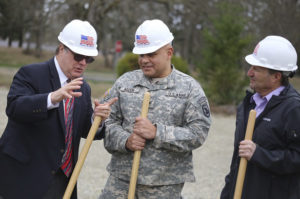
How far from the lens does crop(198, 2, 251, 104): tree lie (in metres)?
16.1

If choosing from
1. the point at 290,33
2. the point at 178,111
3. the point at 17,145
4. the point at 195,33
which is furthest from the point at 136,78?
the point at 195,33

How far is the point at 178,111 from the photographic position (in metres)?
3.18

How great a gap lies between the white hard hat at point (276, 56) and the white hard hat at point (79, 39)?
3.77 ft

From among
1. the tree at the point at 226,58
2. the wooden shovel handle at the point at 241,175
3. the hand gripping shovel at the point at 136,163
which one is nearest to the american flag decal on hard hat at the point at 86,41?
the hand gripping shovel at the point at 136,163

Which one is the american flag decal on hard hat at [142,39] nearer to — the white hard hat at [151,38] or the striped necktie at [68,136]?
the white hard hat at [151,38]

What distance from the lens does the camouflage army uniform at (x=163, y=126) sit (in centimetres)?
312

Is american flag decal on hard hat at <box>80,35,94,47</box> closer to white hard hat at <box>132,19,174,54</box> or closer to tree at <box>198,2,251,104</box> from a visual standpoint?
white hard hat at <box>132,19,174,54</box>

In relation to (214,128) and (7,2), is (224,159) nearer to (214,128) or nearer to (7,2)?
(214,128)

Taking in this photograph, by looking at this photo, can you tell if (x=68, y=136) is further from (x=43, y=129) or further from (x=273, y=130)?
(x=273, y=130)

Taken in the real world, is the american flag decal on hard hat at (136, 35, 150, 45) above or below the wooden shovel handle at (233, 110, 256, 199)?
above

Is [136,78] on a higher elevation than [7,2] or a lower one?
higher

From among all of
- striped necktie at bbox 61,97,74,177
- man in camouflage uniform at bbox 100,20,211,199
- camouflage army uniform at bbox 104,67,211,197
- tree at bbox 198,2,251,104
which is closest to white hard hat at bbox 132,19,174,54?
man in camouflage uniform at bbox 100,20,211,199

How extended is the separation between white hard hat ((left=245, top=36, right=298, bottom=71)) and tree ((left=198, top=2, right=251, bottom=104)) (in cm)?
1309

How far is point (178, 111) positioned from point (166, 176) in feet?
1.57
